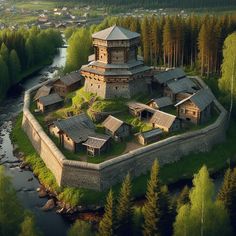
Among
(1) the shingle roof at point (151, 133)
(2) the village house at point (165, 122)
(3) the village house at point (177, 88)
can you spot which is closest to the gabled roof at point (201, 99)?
(2) the village house at point (165, 122)

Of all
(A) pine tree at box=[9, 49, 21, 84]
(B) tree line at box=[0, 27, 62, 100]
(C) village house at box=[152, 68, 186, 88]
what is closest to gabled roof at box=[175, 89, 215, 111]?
(C) village house at box=[152, 68, 186, 88]

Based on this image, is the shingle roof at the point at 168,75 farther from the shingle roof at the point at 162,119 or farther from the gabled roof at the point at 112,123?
the gabled roof at the point at 112,123

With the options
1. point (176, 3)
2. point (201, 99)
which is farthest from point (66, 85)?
point (176, 3)

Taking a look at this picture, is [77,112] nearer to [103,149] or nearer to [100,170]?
[103,149]

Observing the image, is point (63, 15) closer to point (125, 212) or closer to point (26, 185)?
point (26, 185)

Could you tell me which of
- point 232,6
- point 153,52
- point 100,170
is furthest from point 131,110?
point 232,6

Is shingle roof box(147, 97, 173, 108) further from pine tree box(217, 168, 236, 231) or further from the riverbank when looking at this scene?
pine tree box(217, 168, 236, 231)

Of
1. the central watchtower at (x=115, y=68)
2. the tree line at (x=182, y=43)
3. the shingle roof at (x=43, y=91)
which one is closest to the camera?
the central watchtower at (x=115, y=68)
